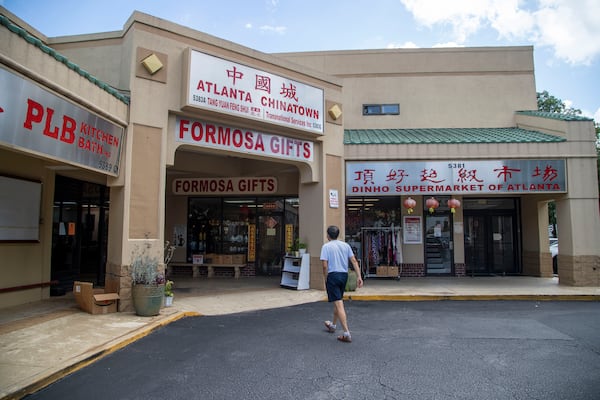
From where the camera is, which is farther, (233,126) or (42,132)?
(233,126)

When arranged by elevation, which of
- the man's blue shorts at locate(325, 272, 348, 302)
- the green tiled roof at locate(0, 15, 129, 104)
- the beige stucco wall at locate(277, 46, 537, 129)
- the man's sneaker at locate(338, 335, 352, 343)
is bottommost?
the man's sneaker at locate(338, 335, 352, 343)

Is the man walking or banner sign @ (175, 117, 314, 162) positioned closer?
the man walking

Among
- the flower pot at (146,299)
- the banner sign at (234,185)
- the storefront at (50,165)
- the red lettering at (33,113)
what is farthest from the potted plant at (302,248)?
the red lettering at (33,113)

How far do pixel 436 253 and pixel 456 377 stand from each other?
1055 centimetres

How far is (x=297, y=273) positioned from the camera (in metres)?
12.2

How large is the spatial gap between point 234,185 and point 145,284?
7.04 meters

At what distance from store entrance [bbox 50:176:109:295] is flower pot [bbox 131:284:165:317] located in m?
3.24

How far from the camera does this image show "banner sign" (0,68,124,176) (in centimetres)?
542

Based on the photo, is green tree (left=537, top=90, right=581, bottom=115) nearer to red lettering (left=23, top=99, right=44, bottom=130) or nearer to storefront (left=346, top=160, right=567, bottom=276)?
storefront (left=346, top=160, right=567, bottom=276)

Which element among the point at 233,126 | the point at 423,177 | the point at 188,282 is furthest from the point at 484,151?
the point at 188,282

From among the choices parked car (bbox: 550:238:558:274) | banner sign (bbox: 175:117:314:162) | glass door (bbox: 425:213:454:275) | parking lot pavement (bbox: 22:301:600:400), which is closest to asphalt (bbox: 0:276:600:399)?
parking lot pavement (bbox: 22:301:600:400)

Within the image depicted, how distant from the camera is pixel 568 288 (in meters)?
11.8

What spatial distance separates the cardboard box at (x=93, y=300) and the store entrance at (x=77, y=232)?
6.89 feet

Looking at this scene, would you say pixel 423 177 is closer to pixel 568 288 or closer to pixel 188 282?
pixel 568 288
